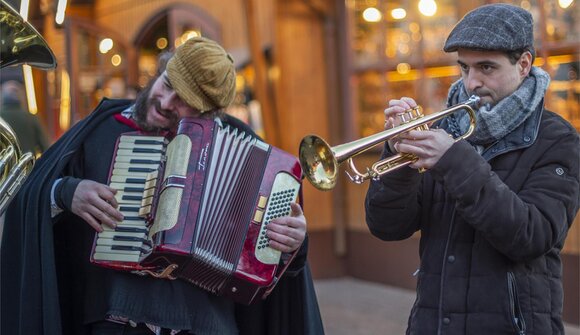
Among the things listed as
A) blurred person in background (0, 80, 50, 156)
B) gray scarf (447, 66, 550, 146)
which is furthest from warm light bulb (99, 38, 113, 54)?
gray scarf (447, 66, 550, 146)

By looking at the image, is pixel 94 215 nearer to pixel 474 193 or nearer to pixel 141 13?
pixel 474 193

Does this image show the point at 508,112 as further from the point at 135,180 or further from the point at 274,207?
the point at 135,180

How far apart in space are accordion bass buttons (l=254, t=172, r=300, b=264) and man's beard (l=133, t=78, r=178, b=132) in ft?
1.49

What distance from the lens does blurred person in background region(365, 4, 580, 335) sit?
8.82ft

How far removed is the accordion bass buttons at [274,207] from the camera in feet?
10.6

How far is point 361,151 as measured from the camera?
293cm

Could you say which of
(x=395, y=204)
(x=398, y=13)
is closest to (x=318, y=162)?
(x=395, y=204)

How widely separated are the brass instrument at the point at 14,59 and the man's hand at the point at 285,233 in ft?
2.81

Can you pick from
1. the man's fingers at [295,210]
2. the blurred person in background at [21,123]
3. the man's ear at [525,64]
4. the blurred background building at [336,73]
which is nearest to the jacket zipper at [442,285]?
the man's ear at [525,64]

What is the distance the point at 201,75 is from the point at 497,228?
124cm

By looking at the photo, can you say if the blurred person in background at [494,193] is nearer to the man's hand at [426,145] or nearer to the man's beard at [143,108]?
the man's hand at [426,145]

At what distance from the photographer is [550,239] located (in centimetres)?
271

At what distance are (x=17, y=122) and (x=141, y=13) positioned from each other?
340cm

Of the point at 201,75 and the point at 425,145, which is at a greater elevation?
the point at 201,75
